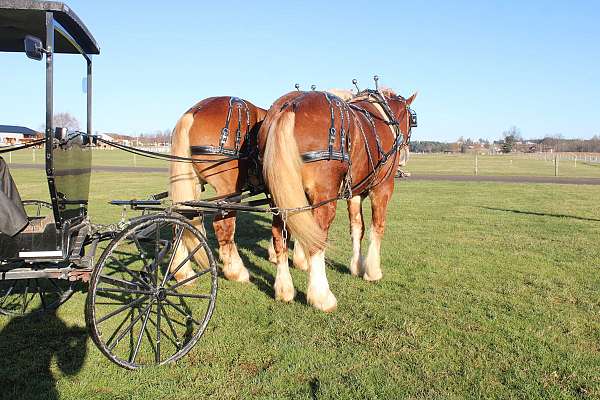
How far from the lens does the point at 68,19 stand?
4004 mm

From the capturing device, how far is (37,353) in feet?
13.5

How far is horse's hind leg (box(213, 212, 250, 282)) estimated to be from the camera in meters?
6.36

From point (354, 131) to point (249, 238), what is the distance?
467 cm

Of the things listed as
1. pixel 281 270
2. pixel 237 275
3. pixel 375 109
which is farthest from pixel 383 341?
pixel 375 109

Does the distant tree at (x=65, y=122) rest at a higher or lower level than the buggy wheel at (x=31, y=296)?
higher

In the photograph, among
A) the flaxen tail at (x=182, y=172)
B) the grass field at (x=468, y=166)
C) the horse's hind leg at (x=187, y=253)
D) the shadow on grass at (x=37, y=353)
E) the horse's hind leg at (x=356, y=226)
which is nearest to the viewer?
the shadow on grass at (x=37, y=353)

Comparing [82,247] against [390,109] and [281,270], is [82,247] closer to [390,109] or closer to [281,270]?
[281,270]

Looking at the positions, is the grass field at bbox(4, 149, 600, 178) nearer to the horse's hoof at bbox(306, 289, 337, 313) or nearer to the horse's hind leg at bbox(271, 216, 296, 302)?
the horse's hind leg at bbox(271, 216, 296, 302)

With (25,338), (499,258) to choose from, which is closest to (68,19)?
(25,338)

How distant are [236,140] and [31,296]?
3015 millimetres

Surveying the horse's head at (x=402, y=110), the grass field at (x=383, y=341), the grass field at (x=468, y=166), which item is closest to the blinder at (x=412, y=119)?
the horse's head at (x=402, y=110)

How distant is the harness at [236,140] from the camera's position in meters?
6.00

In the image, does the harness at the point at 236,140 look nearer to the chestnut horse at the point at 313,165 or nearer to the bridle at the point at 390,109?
the chestnut horse at the point at 313,165

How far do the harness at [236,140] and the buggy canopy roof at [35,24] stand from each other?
5.31 ft
